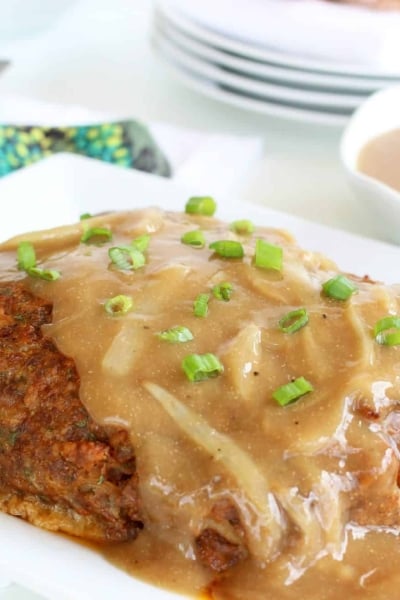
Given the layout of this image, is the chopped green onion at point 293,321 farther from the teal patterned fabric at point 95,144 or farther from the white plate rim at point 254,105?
the white plate rim at point 254,105

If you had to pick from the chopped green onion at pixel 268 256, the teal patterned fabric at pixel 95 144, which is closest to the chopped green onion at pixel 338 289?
the chopped green onion at pixel 268 256

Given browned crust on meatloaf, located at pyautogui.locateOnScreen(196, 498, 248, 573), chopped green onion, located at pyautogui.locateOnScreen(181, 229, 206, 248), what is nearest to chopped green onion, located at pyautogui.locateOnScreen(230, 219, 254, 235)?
chopped green onion, located at pyautogui.locateOnScreen(181, 229, 206, 248)

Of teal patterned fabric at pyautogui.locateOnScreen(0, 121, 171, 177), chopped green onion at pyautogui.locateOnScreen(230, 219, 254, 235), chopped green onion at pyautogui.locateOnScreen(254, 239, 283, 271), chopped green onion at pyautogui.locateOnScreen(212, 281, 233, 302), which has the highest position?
chopped green onion at pyautogui.locateOnScreen(254, 239, 283, 271)

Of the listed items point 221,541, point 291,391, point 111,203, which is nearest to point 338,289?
point 291,391

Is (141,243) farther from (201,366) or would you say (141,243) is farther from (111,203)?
(111,203)

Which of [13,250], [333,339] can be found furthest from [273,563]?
[13,250]

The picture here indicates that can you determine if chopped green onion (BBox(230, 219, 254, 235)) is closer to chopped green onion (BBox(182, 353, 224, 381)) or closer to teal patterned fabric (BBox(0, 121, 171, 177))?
chopped green onion (BBox(182, 353, 224, 381))
